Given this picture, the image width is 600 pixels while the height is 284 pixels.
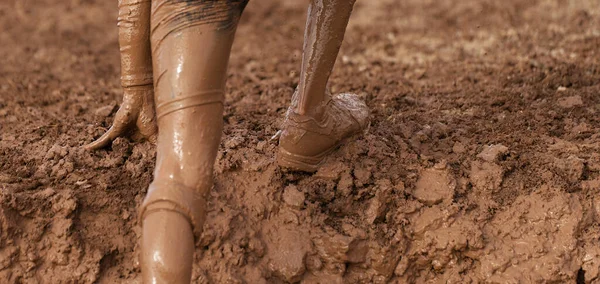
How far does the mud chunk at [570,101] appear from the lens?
12.8 feet

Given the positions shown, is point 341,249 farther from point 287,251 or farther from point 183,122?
point 183,122

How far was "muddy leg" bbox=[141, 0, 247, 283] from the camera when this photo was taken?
8.02 ft

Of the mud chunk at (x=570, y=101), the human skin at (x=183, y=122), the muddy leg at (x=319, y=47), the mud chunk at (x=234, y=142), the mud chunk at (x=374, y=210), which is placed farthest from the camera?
the mud chunk at (x=570, y=101)

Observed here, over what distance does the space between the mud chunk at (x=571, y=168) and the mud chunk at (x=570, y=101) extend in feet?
2.08

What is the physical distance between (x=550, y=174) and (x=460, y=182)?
1.26ft

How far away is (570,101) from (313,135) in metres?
1.55

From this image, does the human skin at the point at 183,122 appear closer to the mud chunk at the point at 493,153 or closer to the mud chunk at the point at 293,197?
the mud chunk at the point at 293,197

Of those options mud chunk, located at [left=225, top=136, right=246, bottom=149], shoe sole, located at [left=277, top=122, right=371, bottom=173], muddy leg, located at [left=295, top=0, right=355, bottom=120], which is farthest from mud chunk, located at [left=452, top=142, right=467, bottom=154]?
mud chunk, located at [left=225, top=136, right=246, bottom=149]

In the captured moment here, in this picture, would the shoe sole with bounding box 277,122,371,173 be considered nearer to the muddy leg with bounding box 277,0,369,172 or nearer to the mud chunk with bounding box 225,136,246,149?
the muddy leg with bounding box 277,0,369,172

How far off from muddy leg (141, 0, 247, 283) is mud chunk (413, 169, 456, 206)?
1.07m

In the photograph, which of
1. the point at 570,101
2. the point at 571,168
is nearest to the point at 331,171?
the point at 571,168

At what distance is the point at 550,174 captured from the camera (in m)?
3.30

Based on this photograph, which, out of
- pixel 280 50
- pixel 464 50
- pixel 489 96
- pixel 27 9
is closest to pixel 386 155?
pixel 489 96

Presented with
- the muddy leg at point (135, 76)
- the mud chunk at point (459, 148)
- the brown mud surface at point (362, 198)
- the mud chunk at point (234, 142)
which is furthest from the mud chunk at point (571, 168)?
the muddy leg at point (135, 76)
